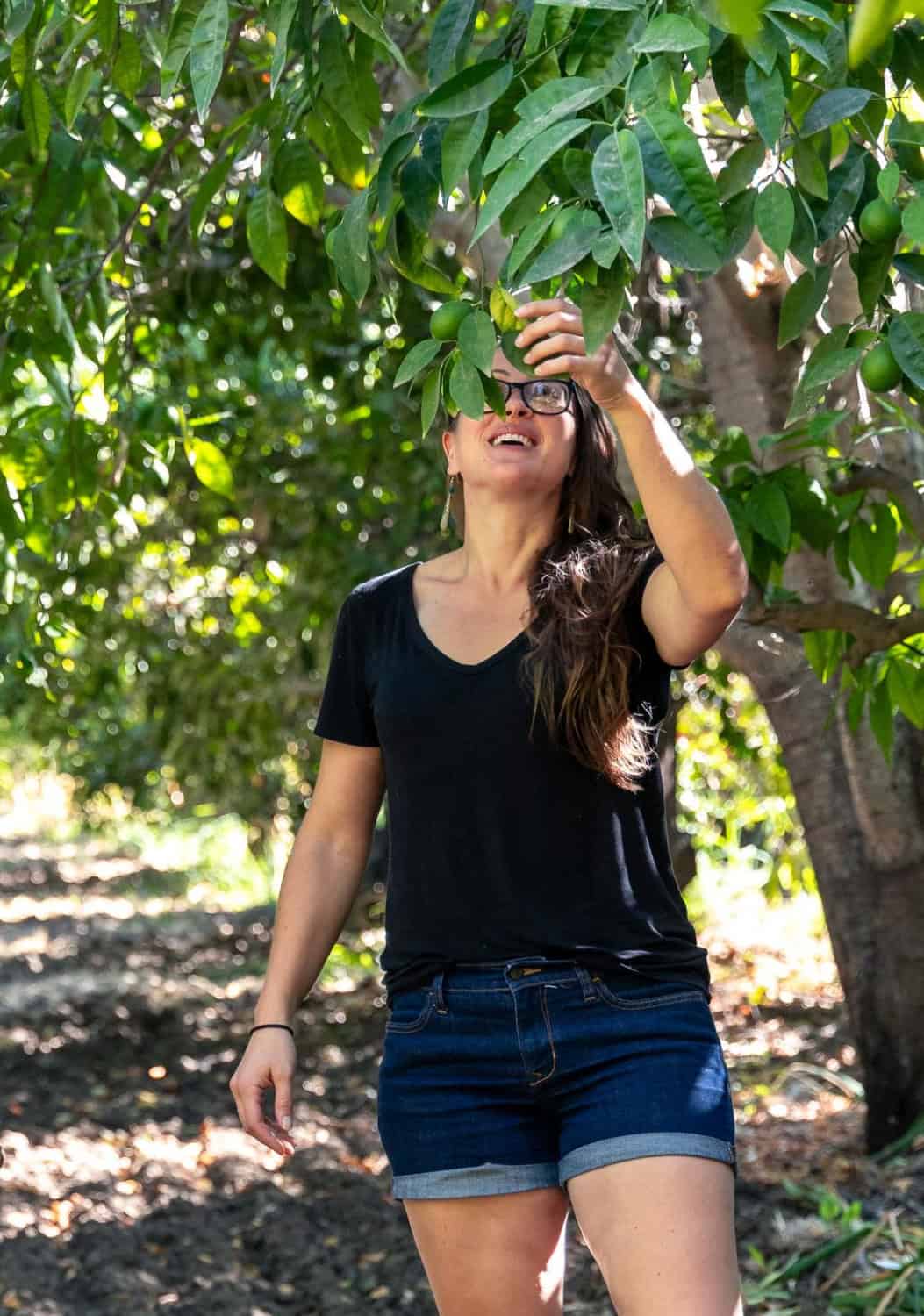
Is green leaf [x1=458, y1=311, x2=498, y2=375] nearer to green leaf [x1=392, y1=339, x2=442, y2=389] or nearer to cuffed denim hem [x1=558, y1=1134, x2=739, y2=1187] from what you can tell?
green leaf [x1=392, y1=339, x2=442, y2=389]

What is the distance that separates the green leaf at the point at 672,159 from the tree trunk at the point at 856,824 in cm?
332

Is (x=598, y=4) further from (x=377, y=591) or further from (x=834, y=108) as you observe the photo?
(x=377, y=591)

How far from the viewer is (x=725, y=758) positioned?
9109 mm

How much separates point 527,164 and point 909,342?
19.3 inches

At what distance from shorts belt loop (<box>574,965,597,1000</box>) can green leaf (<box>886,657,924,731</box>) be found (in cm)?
90

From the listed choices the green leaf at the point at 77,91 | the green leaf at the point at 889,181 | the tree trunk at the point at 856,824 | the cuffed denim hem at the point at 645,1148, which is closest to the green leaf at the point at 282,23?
the green leaf at the point at 77,91

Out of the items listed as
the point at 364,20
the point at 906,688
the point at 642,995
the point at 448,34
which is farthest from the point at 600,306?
the point at 906,688

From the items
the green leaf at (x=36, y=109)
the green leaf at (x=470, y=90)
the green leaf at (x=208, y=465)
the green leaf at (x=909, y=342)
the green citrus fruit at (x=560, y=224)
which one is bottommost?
the green leaf at (x=909, y=342)

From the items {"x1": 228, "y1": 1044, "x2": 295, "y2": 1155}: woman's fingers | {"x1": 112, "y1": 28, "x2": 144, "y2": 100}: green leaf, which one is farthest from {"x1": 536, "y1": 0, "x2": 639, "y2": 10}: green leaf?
{"x1": 228, "y1": 1044, "x2": 295, "y2": 1155}: woman's fingers

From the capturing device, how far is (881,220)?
1.74 m

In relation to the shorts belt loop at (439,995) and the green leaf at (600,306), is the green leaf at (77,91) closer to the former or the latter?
the green leaf at (600,306)

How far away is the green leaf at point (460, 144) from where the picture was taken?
184 centimetres

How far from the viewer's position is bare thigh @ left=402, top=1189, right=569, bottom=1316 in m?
2.38

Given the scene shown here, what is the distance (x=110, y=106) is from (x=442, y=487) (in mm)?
3136
